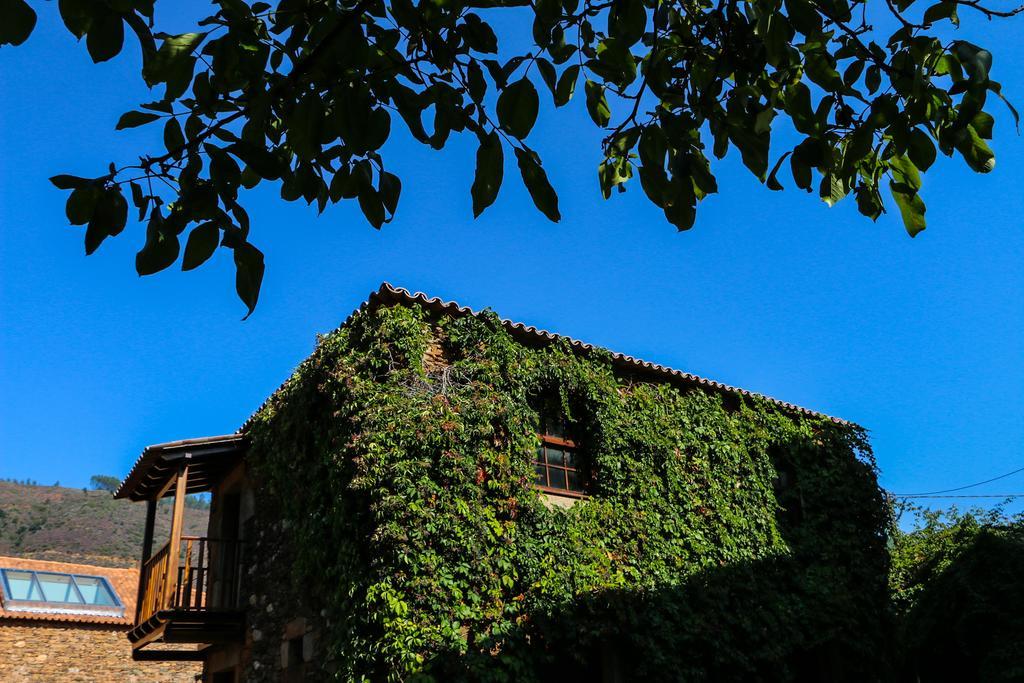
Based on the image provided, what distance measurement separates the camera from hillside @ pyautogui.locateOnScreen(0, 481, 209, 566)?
143 ft

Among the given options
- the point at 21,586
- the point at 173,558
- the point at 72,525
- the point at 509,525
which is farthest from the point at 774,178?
the point at 72,525

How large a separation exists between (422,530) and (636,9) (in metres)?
5.80

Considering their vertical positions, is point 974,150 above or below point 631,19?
A: below

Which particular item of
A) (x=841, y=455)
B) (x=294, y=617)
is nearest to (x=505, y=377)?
(x=294, y=617)

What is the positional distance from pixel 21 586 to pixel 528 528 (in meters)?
15.3

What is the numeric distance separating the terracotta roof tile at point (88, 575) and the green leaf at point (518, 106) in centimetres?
1854

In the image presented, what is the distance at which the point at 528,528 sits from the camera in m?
7.92

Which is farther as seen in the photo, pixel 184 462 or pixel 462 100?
pixel 184 462

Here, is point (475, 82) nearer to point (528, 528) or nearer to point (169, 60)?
point (169, 60)

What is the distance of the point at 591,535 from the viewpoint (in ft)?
27.9

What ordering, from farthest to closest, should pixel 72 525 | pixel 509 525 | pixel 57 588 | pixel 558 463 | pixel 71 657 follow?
1. pixel 72 525
2. pixel 57 588
3. pixel 71 657
4. pixel 558 463
5. pixel 509 525

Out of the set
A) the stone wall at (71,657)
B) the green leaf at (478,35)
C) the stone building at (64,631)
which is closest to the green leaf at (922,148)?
the green leaf at (478,35)

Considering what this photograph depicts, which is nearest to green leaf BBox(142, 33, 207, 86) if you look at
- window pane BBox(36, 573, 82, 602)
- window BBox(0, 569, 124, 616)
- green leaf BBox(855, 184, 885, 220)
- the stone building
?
green leaf BBox(855, 184, 885, 220)

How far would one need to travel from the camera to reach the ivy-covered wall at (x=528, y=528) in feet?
23.8
